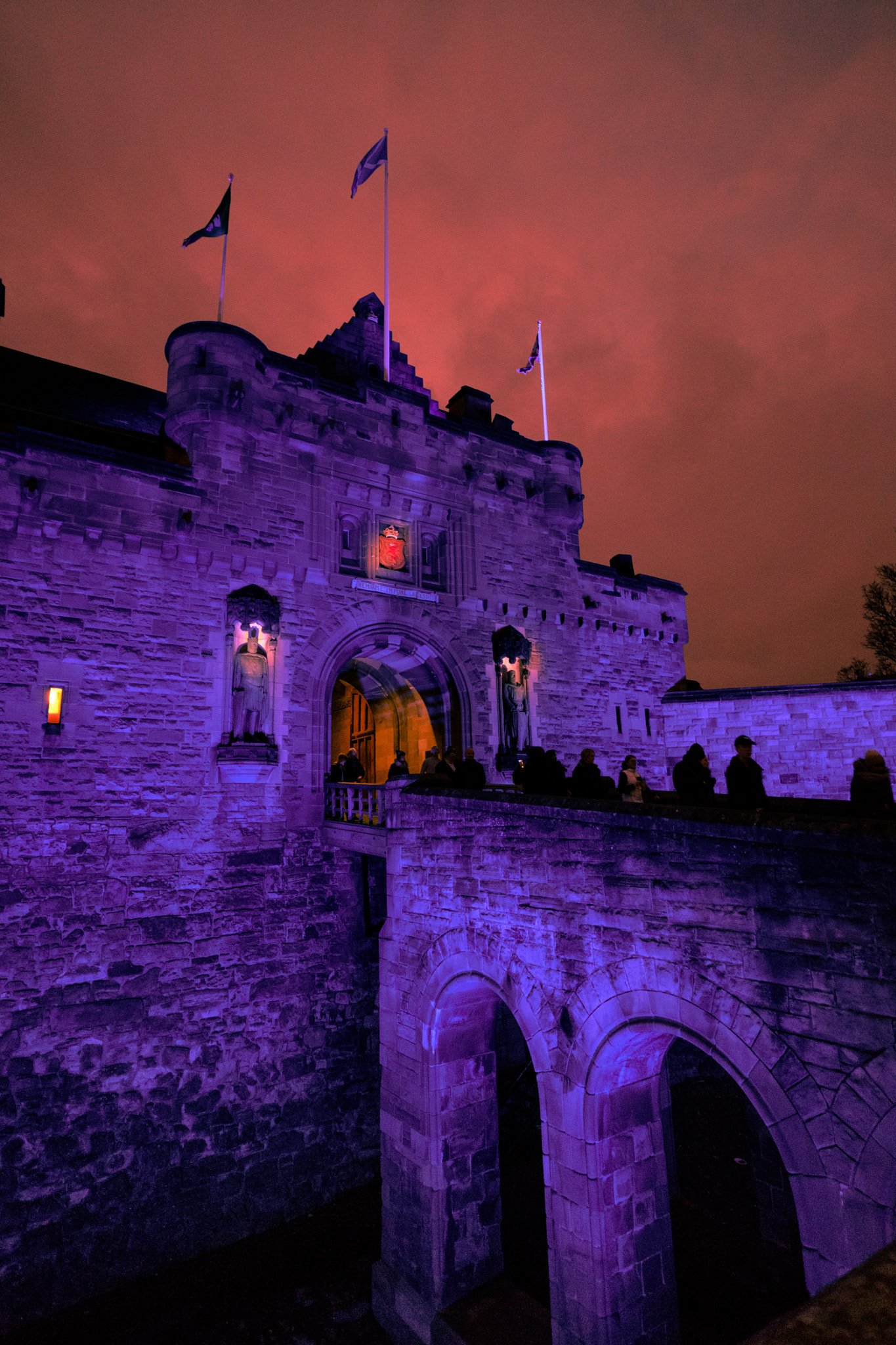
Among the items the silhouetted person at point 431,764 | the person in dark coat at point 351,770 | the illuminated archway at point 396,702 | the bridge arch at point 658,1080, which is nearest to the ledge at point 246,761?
the person in dark coat at point 351,770

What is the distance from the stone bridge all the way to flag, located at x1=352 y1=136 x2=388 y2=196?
14.0 metres

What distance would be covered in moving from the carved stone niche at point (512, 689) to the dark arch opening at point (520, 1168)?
223 inches

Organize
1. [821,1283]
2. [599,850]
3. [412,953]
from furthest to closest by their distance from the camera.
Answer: [412,953]
[599,850]
[821,1283]

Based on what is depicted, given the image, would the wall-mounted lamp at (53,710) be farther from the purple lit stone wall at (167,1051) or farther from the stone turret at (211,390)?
the stone turret at (211,390)

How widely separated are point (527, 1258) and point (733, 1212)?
353cm

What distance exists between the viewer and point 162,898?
11.2 metres

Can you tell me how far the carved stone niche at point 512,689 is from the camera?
15680 mm

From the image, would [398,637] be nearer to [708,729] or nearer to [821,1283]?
[708,729]

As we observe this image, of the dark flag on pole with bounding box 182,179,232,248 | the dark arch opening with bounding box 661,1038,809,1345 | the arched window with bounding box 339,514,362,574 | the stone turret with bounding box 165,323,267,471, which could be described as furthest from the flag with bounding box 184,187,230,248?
the dark arch opening with bounding box 661,1038,809,1345

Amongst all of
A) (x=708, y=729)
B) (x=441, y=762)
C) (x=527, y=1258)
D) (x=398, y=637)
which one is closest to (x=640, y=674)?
(x=708, y=729)

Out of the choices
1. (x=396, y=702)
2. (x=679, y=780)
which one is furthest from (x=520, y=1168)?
(x=396, y=702)

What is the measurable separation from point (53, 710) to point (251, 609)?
3671 millimetres

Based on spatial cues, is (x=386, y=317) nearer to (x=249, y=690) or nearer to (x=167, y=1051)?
(x=249, y=690)

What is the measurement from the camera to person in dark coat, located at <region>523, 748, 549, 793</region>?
891cm
